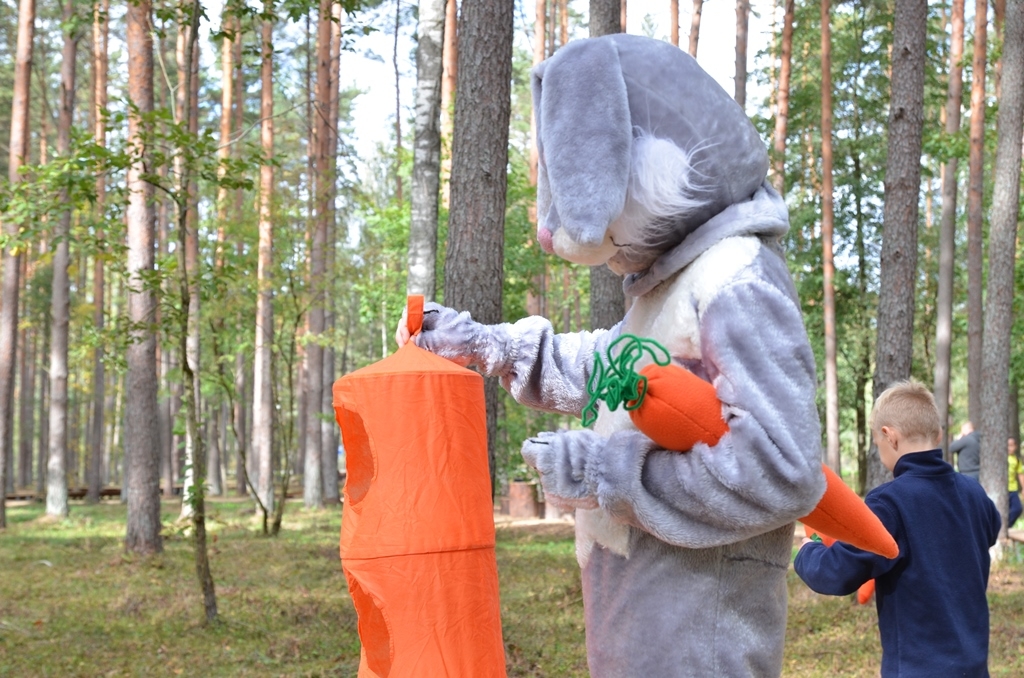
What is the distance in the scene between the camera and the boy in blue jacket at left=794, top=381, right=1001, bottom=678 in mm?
3076

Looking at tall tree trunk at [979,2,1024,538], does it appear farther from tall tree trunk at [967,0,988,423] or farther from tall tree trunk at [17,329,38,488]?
tall tree trunk at [17,329,38,488]

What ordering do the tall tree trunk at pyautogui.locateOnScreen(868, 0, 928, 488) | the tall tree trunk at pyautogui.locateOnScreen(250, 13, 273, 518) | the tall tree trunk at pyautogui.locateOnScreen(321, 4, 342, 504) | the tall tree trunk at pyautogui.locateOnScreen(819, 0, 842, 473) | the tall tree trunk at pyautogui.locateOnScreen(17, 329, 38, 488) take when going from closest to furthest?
the tall tree trunk at pyautogui.locateOnScreen(868, 0, 928, 488) → the tall tree trunk at pyautogui.locateOnScreen(250, 13, 273, 518) → the tall tree trunk at pyautogui.locateOnScreen(819, 0, 842, 473) → the tall tree trunk at pyautogui.locateOnScreen(321, 4, 342, 504) → the tall tree trunk at pyautogui.locateOnScreen(17, 329, 38, 488)

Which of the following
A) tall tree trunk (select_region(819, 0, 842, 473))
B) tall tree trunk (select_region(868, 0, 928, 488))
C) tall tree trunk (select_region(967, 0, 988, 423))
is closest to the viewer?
tall tree trunk (select_region(868, 0, 928, 488))

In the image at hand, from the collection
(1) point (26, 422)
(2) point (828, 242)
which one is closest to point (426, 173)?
(2) point (828, 242)

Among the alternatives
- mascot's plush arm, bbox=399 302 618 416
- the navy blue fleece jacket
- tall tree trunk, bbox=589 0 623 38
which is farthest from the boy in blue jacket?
tall tree trunk, bbox=589 0 623 38

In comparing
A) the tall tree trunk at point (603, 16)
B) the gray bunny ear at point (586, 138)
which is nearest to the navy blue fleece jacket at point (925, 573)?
the gray bunny ear at point (586, 138)

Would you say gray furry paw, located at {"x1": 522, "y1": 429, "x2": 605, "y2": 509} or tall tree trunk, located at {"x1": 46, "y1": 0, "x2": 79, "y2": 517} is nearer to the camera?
gray furry paw, located at {"x1": 522, "y1": 429, "x2": 605, "y2": 509}

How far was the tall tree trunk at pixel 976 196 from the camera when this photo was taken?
15.0 meters

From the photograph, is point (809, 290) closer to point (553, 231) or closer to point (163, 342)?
point (163, 342)

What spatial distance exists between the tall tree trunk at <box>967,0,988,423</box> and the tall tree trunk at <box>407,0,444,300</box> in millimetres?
10333

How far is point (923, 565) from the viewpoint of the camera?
10.4 ft

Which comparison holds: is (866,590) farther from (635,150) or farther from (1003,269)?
(1003,269)

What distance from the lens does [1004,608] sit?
343 inches

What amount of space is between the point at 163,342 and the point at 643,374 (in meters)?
6.30
